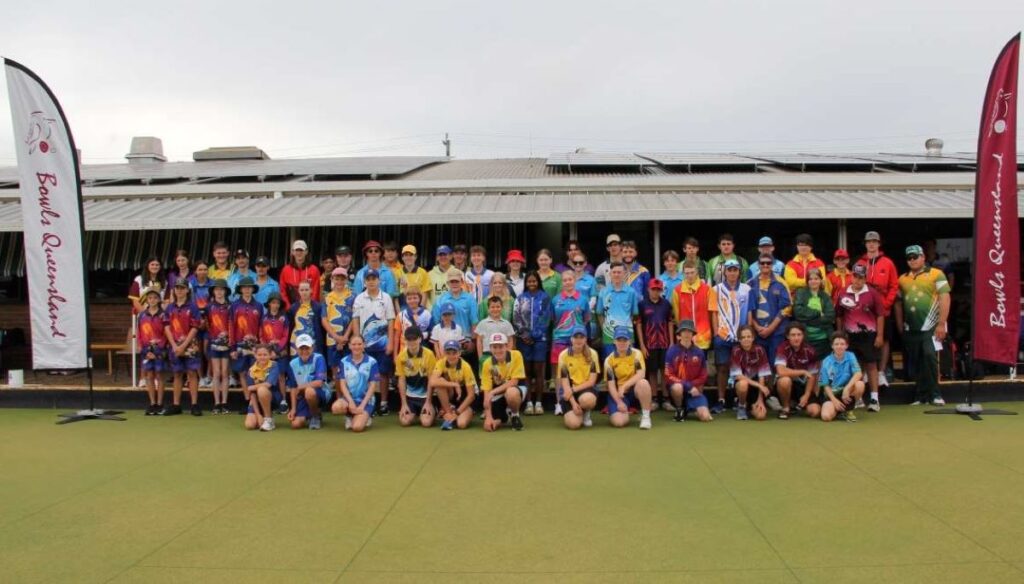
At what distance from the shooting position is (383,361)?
8.07 metres

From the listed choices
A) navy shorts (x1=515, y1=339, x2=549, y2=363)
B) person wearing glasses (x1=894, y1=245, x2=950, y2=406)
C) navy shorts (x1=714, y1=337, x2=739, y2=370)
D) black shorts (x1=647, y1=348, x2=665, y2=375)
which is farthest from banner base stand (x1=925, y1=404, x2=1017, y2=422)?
navy shorts (x1=515, y1=339, x2=549, y2=363)

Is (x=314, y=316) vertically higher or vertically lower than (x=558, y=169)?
lower

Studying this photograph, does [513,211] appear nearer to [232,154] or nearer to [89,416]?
[89,416]

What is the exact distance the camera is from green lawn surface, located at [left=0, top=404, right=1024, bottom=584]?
12.7 ft

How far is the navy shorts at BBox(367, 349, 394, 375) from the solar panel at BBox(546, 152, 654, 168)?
6.25 metres

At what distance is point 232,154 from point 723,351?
1258 centimetres

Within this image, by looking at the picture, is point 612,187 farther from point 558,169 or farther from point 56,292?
point 56,292

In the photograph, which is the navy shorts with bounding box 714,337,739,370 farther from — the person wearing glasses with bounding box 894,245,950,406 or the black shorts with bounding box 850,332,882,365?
the person wearing glasses with bounding box 894,245,950,406

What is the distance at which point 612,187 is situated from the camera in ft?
37.9

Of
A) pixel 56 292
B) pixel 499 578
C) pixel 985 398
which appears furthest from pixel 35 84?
pixel 985 398

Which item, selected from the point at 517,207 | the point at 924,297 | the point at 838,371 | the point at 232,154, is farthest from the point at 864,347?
the point at 232,154

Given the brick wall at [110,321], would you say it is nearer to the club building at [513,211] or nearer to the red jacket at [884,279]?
the club building at [513,211]

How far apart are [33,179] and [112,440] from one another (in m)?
3.09

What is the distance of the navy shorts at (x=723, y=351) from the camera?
779 centimetres
